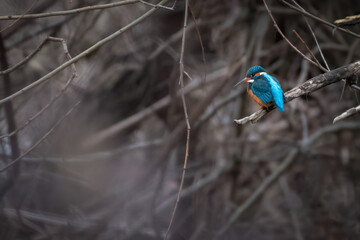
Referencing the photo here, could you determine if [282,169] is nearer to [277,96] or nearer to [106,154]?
[106,154]

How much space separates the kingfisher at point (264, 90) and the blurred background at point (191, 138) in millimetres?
2025

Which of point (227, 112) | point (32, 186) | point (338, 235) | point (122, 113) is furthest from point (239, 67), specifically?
point (32, 186)

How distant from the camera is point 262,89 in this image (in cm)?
213

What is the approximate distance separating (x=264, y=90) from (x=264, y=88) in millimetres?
15

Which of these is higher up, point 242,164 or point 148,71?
point 148,71

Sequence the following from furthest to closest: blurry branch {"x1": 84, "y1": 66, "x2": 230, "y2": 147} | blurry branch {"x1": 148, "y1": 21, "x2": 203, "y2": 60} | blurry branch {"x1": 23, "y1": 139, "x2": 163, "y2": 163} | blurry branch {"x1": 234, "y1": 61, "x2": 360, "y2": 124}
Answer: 1. blurry branch {"x1": 84, "y1": 66, "x2": 230, "y2": 147}
2. blurry branch {"x1": 23, "y1": 139, "x2": 163, "y2": 163}
3. blurry branch {"x1": 148, "y1": 21, "x2": 203, "y2": 60}
4. blurry branch {"x1": 234, "y1": 61, "x2": 360, "y2": 124}

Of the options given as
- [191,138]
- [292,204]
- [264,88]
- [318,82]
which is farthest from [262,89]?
[292,204]

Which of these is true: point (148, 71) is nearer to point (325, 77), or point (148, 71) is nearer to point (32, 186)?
point (32, 186)

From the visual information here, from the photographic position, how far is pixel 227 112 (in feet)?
18.3

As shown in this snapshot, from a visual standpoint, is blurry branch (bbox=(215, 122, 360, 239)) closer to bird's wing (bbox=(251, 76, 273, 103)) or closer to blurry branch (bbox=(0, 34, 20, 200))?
blurry branch (bbox=(0, 34, 20, 200))

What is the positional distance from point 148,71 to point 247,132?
148cm

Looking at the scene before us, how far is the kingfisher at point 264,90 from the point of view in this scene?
79.1 inches

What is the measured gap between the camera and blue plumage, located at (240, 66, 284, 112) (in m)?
2.01

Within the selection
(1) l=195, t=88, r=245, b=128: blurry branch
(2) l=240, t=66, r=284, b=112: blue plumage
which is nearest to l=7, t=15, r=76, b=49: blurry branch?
(1) l=195, t=88, r=245, b=128: blurry branch
